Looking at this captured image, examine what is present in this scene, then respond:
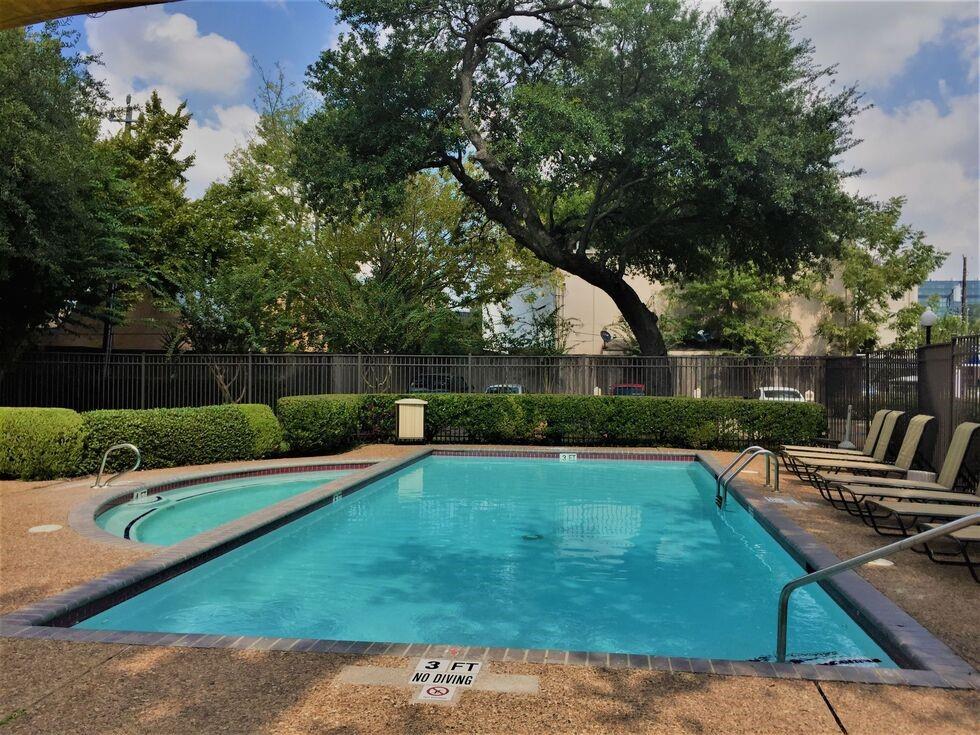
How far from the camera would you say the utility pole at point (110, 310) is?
1792 centimetres

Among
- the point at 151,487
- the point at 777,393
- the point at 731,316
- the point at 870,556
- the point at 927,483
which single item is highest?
the point at 731,316

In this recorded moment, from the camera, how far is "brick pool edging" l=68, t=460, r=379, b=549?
7050 millimetres

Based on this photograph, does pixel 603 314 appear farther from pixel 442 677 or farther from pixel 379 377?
pixel 442 677

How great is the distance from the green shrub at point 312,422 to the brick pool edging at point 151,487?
1.08 metres

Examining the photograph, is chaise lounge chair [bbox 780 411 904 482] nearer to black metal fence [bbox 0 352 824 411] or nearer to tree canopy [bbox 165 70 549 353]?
black metal fence [bbox 0 352 824 411]

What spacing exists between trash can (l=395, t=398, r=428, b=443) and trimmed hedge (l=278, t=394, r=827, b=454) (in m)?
0.73

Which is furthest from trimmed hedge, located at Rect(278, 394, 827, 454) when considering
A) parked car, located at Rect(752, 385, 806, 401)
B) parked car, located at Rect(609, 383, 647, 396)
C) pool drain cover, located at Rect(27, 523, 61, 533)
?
pool drain cover, located at Rect(27, 523, 61, 533)

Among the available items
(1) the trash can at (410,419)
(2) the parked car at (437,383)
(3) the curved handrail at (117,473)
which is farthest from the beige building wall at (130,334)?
(3) the curved handrail at (117,473)

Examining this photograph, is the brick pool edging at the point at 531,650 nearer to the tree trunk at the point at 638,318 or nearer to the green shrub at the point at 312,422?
the green shrub at the point at 312,422

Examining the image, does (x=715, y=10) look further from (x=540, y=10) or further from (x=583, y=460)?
(x=583, y=460)

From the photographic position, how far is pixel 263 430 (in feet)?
45.5

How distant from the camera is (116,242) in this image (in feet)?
53.6

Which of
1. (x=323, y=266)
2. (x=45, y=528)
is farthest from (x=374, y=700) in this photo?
(x=323, y=266)

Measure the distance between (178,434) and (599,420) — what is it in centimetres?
940
